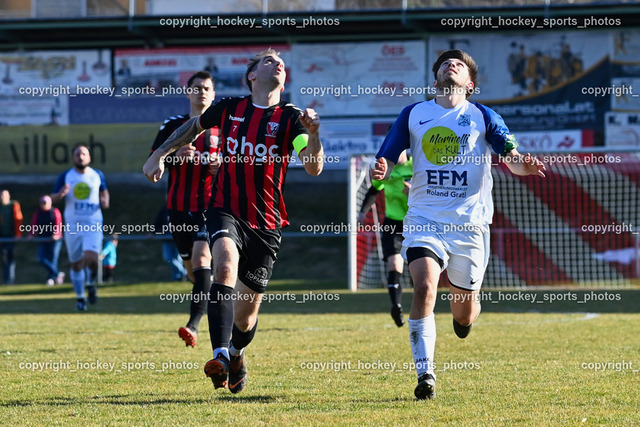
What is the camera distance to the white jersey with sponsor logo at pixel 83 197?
1369cm

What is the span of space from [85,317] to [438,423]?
28.2 ft

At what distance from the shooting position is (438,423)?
489cm

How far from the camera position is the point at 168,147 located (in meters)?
→ 6.47

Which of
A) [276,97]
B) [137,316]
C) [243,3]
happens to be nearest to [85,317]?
[137,316]

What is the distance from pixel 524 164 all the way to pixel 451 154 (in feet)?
1.58

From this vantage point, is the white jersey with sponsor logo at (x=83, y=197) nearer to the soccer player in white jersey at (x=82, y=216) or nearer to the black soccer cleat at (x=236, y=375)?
the soccer player in white jersey at (x=82, y=216)

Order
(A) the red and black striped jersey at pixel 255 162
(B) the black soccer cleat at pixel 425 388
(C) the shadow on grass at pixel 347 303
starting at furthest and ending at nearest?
(C) the shadow on grass at pixel 347 303, (A) the red and black striped jersey at pixel 255 162, (B) the black soccer cleat at pixel 425 388

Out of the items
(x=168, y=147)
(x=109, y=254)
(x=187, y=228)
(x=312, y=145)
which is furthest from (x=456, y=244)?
(x=109, y=254)

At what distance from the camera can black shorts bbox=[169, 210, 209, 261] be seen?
8.71 metres

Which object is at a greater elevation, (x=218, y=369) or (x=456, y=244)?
(x=456, y=244)

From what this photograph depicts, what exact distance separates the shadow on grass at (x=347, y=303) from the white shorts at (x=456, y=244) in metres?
7.13

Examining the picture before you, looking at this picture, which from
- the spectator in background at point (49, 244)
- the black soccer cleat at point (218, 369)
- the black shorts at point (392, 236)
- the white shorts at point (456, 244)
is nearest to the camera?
the black soccer cleat at point (218, 369)

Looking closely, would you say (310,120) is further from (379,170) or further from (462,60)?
(462,60)

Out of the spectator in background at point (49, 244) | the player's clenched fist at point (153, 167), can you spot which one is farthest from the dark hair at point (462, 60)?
the spectator in background at point (49, 244)
